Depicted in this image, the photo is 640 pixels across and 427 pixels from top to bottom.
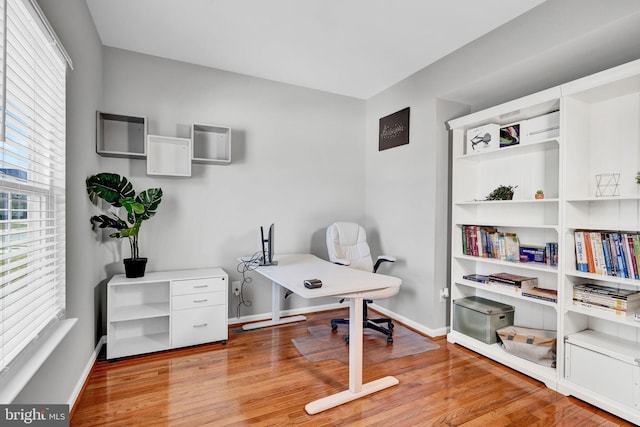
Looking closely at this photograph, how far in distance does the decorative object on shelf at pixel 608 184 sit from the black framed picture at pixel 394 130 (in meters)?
1.66

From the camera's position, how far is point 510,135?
279 cm

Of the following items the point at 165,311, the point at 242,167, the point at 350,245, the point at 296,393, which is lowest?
the point at 296,393

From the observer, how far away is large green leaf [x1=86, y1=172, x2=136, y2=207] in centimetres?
249

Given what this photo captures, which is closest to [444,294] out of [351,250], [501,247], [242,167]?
[501,247]

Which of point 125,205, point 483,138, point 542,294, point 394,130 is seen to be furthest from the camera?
point 394,130

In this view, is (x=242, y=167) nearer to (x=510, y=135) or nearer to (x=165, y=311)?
(x=165, y=311)

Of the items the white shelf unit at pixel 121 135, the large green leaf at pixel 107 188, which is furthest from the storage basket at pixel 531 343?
the white shelf unit at pixel 121 135

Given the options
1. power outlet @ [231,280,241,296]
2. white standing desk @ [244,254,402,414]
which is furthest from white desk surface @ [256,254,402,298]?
power outlet @ [231,280,241,296]

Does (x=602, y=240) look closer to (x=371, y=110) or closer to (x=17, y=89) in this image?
(x=371, y=110)

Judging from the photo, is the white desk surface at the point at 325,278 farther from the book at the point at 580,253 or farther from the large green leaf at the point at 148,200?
the book at the point at 580,253

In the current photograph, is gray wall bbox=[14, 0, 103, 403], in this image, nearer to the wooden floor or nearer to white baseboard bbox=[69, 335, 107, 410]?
white baseboard bbox=[69, 335, 107, 410]

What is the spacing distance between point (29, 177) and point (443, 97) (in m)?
3.15

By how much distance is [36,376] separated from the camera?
56.0 inches

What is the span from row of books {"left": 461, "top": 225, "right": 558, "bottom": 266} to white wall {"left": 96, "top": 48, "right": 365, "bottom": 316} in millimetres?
1486
